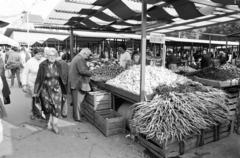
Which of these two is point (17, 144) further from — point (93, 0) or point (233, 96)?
point (233, 96)

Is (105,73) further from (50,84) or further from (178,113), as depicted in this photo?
(178,113)

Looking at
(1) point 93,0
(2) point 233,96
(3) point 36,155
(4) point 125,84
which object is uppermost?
(1) point 93,0

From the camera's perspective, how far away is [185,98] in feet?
10.2

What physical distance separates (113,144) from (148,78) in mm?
1503

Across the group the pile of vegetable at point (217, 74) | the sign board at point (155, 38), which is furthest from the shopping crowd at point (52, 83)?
the pile of vegetable at point (217, 74)

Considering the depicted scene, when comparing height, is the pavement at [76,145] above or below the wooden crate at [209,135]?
below

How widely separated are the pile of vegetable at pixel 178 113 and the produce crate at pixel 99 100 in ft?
3.97

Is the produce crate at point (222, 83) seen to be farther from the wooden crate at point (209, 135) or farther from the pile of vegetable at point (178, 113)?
the wooden crate at point (209, 135)

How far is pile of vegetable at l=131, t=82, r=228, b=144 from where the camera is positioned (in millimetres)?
2859

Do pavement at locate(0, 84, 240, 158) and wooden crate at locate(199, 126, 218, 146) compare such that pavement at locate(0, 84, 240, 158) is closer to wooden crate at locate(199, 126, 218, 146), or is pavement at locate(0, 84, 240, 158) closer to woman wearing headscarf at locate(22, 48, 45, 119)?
wooden crate at locate(199, 126, 218, 146)

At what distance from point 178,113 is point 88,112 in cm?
240

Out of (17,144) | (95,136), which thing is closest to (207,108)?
(95,136)

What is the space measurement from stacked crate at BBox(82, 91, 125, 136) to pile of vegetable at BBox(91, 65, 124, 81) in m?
0.74

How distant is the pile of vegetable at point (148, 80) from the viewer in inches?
149
